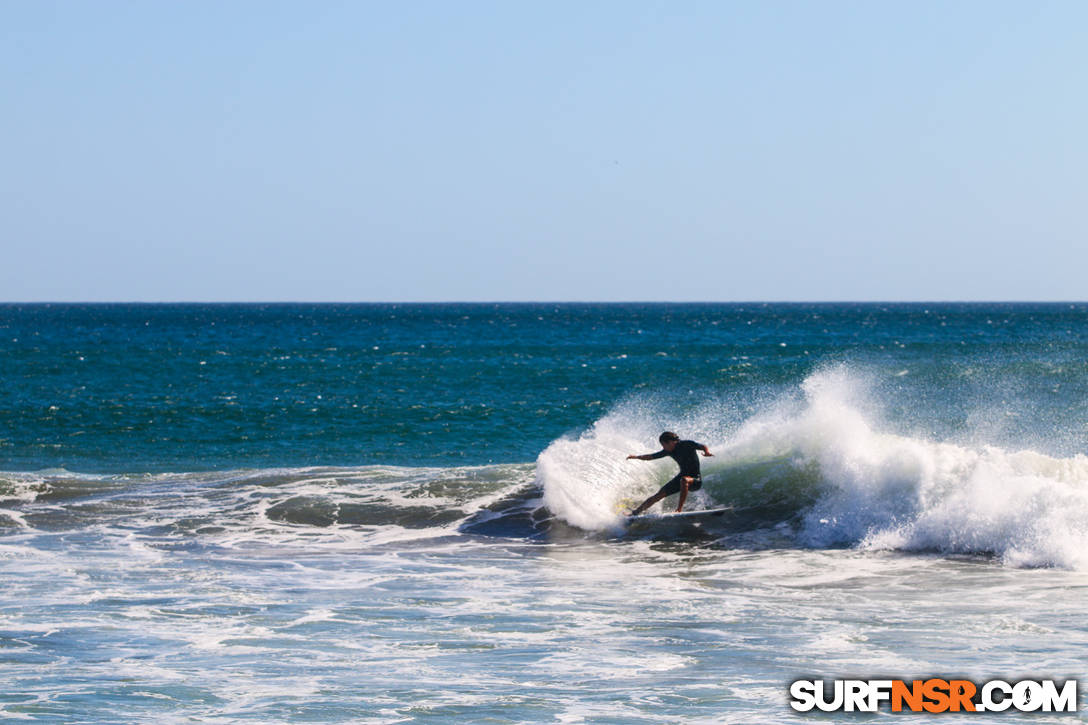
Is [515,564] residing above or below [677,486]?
below

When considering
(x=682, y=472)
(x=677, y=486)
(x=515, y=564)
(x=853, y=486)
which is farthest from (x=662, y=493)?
(x=515, y=564)

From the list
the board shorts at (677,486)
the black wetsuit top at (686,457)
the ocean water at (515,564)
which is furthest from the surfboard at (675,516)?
the black wetsuit top at (686,457)

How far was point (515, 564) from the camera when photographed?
1428 centimetres

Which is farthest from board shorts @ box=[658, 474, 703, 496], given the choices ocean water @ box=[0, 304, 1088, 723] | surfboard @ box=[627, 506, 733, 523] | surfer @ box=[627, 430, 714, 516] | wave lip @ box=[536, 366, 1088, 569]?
wave lip @ box=[536, 366, 1088, 569]

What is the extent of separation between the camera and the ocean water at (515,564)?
9016 millimetres

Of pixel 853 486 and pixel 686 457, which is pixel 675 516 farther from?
pixel 853 486

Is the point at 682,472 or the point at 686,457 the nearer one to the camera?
the point at 686,457

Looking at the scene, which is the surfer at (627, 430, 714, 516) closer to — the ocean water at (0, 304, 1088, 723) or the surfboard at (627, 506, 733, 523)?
the surfboard at (627, 506, 733, 523)

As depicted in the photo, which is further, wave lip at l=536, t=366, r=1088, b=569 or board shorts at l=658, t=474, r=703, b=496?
board shorts at l=658, t=474, r=703, b=496

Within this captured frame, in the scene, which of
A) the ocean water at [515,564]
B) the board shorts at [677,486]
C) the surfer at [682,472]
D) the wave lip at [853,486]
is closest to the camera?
the ocean water at [515,564]

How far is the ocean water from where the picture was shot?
902cm

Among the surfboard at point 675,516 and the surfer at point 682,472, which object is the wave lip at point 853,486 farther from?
the surfer at point 682,472

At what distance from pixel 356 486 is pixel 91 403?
734 inches

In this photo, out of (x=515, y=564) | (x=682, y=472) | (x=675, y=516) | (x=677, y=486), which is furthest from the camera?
(x=682, y=472)
